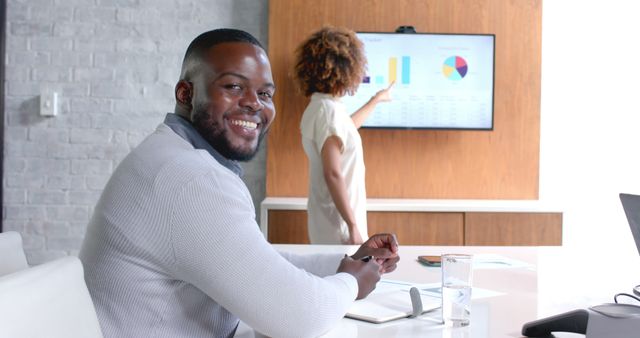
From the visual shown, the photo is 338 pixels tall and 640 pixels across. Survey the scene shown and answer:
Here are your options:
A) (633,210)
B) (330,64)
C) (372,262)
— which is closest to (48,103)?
(330,64)

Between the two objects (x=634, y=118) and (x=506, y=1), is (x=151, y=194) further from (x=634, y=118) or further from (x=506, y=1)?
(x=634, y=118)

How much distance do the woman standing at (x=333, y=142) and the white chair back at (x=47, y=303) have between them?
1.96 metres

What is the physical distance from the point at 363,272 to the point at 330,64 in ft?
5.72

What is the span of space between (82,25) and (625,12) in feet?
10.1

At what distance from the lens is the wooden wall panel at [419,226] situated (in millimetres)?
3582

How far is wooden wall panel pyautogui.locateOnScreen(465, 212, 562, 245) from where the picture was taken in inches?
141

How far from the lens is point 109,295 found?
1.20 meters

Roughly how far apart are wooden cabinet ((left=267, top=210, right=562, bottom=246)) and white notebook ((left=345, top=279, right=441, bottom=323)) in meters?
1.94

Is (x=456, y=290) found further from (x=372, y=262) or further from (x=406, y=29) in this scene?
(x=406, y=29)

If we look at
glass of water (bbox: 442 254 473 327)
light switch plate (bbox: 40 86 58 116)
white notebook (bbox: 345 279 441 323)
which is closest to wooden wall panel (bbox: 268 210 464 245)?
light switch plate (bbox: 40 86 58 116)

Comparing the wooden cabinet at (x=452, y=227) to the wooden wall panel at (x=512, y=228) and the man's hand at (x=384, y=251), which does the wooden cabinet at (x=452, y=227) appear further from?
the man's hand at (x=384, y=251)

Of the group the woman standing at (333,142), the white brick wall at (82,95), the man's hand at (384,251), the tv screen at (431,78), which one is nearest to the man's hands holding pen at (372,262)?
the man's hand at (384,251)

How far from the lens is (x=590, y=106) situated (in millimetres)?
4020

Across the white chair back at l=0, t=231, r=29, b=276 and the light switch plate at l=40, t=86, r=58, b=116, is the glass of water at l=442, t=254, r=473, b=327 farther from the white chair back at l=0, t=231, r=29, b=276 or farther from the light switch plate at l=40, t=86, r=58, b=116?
the light switch plate at l=40, t=86, r=58, b=116
